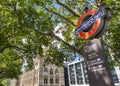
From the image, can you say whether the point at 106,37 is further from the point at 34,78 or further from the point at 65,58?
the point at 34,78

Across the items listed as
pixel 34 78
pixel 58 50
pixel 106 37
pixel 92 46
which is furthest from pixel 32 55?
pixel 34 78

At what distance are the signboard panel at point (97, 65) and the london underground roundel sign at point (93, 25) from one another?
564mm

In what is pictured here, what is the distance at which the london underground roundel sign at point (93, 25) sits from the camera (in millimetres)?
6617

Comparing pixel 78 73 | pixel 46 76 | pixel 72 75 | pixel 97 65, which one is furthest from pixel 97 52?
pixel 72 75

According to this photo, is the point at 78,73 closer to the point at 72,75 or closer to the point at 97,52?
the point at 72,75

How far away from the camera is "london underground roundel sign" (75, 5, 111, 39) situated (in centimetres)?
662

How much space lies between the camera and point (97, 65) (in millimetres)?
6129

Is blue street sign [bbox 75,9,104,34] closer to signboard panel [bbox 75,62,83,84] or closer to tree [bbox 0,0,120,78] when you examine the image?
tree [bbox 0,0,120,78]

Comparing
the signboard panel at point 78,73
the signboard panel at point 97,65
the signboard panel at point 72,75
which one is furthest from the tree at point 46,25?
the signboard panel at point 72,75

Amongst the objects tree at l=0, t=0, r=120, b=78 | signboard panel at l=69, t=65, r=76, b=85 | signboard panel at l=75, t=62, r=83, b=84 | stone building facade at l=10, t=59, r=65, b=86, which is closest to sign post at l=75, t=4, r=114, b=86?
tree at l=0, t=0, r=120, b=78

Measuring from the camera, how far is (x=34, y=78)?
194 feet

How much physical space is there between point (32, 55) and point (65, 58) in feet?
15.2

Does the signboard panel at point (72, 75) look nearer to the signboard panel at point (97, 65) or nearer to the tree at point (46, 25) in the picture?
the tree at point (46, 25)

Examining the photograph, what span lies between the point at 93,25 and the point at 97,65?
1961mm
